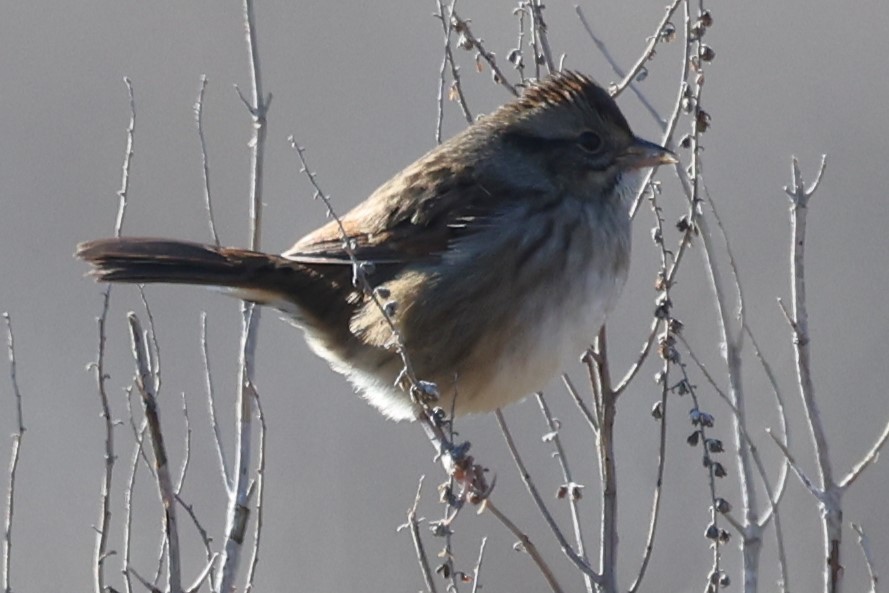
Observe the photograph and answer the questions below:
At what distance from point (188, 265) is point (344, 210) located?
295 centimetres

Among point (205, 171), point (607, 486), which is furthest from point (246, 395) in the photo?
point (607, 486)

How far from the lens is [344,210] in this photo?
24.6ft

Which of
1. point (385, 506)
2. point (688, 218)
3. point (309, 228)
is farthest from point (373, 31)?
point (688, 218)

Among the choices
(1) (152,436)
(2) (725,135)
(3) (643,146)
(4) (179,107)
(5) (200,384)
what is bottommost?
(1) (152,436)

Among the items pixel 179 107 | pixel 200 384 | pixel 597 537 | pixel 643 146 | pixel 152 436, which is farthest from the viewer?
pixel 179 107

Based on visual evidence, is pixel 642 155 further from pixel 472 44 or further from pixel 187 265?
pixel 187 265

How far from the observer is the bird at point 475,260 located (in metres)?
4.57

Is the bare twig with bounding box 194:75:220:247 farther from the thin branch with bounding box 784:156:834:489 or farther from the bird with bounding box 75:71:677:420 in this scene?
the thin branch with bounding box 784:156:834:489

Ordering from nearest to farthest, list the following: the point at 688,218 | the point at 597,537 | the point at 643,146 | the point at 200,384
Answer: the point at 688,218, the point at 643,146, the point at 597,537, the point at 200,384

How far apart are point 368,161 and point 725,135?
5.40ft

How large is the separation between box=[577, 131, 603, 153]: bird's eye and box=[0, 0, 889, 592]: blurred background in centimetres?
172

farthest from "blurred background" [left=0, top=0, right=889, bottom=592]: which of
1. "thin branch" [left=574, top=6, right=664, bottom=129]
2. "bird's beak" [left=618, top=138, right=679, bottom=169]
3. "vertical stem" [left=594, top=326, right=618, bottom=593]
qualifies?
"vertical stem" [left=594, top=326, right=618, bottom=593]

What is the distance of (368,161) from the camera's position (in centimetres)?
791

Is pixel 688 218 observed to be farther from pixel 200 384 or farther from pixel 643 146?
pixel 200 384
